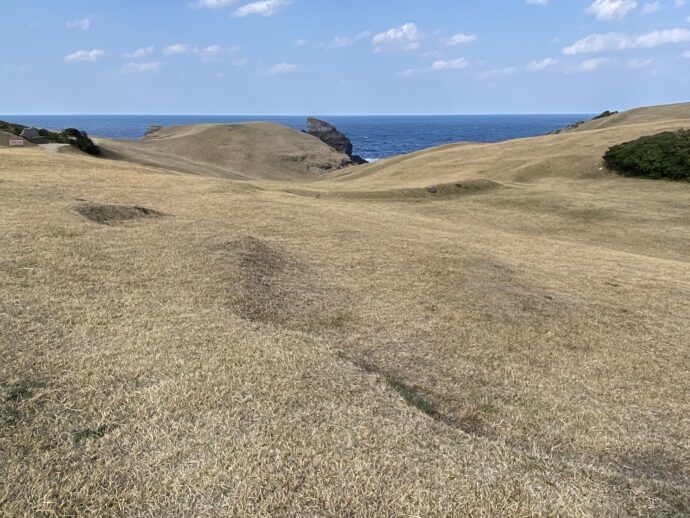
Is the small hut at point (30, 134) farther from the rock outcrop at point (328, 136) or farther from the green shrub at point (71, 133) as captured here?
the rock outcrop at point (328, 136)

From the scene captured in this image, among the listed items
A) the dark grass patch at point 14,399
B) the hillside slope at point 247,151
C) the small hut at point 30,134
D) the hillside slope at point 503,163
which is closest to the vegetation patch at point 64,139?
the small hut at point 30,134

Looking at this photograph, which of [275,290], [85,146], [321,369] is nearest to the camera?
[321,369]

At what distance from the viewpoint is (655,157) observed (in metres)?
42.2

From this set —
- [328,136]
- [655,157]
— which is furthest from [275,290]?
[328,136]

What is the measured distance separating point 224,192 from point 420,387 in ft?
69.1

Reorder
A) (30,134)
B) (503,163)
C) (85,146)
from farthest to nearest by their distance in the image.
→ (503,163) → (85,146) → (30,134)

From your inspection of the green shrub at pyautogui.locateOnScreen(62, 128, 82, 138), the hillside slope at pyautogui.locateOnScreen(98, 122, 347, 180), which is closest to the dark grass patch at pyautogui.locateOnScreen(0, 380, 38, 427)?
the green shrub at pyautogui.locateOnScreen(62, 128, 82, 138)

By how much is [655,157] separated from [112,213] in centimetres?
4264

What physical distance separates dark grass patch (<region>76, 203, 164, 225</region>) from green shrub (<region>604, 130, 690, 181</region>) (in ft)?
131

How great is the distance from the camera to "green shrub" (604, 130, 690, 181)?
40.9 m

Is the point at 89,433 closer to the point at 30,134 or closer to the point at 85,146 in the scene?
the point at 30,134

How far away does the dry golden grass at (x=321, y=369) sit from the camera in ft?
19.0

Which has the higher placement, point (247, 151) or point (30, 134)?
point (30, 134)

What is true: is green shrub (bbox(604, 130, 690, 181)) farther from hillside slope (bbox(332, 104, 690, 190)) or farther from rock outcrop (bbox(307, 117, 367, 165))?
rock outcrop (bbox(307, 117, 367, 165))
